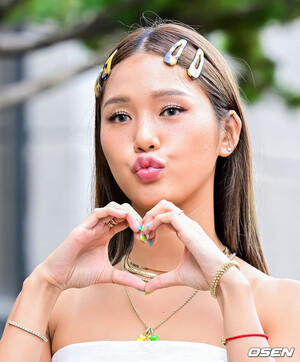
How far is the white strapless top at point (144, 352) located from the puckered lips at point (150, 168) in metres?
0.45

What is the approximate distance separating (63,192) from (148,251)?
7195mm

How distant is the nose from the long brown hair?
0.22 m

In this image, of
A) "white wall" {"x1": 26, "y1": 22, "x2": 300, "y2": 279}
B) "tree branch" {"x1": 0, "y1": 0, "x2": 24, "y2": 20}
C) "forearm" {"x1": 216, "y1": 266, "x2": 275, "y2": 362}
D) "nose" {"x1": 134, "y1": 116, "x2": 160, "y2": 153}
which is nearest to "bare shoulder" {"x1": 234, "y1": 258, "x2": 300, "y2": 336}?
"forearm" {"x1": 216, "y1": 266, "x2": 275, "y2": 362}

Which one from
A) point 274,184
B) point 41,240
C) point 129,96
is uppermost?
point 129,96

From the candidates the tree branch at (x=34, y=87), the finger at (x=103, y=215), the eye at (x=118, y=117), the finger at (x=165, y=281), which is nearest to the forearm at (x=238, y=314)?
the finger at (x=165, y=281)

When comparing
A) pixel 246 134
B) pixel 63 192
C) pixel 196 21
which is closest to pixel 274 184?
pixel 63 192

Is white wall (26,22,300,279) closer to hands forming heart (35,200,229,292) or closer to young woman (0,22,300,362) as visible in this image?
young woman (0,22,300,362)

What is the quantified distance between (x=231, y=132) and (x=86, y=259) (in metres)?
0.60

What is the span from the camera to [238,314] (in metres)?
1.97

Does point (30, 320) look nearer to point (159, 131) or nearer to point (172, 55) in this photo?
point (159, 131)

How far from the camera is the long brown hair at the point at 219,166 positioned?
2377 millimetres

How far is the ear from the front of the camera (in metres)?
2.41

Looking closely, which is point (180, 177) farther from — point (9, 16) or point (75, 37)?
point (9, 16)

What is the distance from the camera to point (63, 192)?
9.49 m
